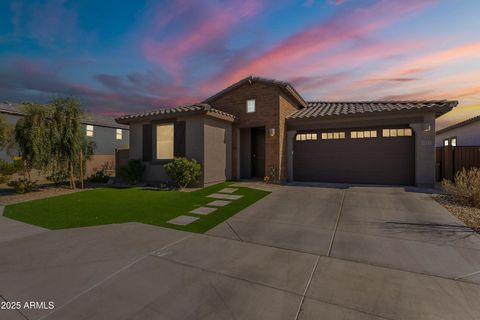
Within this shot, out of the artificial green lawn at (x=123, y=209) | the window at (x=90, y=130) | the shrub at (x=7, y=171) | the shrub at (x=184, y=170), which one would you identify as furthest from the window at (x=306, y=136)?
the window at (x=90, y=130)

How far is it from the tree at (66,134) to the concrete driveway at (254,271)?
7.17 m

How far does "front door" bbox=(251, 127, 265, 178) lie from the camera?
12203mm

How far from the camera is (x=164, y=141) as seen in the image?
11031mm

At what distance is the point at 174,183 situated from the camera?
10406mm

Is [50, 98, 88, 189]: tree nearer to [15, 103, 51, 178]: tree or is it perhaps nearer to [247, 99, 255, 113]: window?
[15, 103, 51, 178]: tree

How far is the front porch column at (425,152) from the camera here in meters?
8.77

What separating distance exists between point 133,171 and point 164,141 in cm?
225

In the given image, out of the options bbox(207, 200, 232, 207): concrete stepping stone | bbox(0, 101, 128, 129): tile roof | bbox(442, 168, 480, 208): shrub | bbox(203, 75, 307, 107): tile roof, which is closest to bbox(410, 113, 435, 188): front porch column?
bbox(442, 168, 480, 208): shrub

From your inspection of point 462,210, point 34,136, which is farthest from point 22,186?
point 462,210

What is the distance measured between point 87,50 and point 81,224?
36.0 feet

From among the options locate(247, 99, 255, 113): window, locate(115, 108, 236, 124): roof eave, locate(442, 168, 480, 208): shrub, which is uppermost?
locate(247, 99, 255, 113): window

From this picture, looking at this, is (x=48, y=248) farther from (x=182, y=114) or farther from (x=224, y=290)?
(x=182, y=114)

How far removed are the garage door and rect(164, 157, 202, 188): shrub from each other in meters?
5.31

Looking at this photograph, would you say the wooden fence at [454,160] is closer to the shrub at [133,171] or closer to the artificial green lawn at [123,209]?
the artificial green lawn at [123,209]
